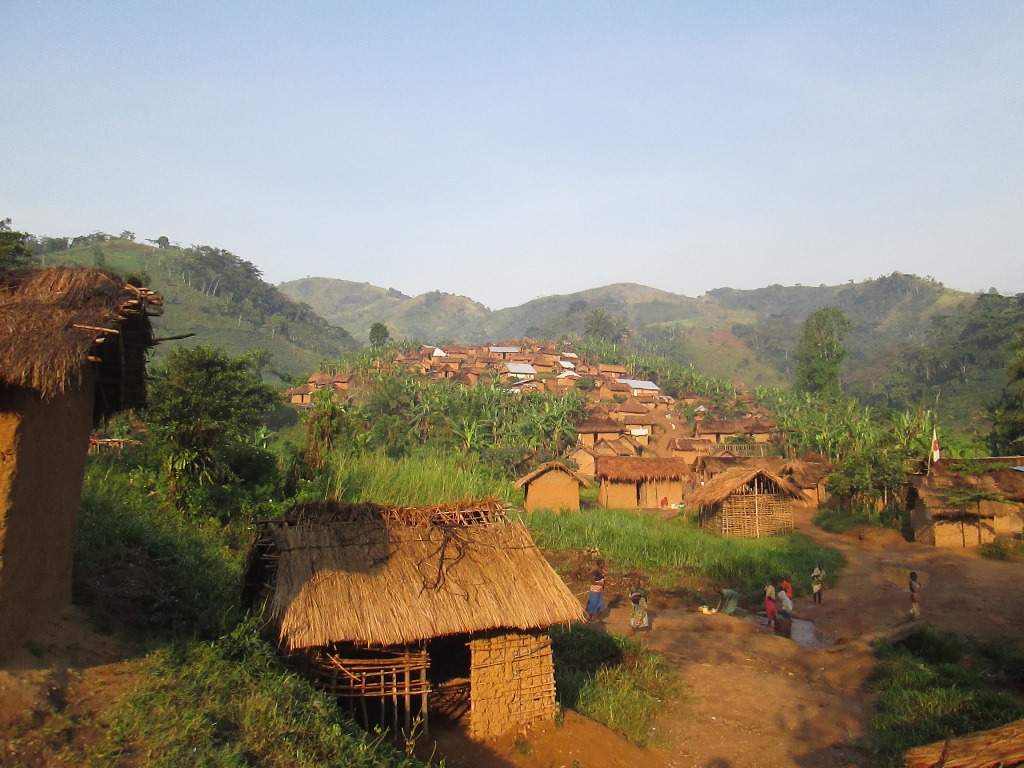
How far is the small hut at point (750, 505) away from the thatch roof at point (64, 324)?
21.7 m

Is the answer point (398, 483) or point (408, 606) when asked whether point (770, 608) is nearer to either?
point (408, 606)

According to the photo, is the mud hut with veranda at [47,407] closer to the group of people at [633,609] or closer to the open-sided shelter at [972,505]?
the group of people at [633,609]

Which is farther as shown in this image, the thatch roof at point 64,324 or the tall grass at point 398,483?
the tall grass at point 398,483

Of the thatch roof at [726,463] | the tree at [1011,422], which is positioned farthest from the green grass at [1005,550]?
the thatch roof at [726,463]

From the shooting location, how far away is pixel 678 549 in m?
19.9

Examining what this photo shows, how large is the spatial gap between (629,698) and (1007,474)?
17.8 metres

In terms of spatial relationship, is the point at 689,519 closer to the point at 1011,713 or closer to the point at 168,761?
the point at 1011,713

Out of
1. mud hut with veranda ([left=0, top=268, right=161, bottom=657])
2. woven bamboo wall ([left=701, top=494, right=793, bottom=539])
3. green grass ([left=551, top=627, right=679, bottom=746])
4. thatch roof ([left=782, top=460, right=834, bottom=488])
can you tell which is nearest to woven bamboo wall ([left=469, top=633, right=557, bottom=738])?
green grass ([left=551, top=627, right=679, bottom=746])

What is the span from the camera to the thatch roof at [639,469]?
29469 mm

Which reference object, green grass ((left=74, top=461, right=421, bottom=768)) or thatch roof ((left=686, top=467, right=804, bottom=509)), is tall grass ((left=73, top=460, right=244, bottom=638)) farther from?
thatch roof ((left=686, top=467, right=804, bottom=509))

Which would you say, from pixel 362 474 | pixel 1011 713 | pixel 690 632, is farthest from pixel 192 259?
pixel 1011 713

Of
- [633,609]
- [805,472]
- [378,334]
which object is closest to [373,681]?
[633,609]

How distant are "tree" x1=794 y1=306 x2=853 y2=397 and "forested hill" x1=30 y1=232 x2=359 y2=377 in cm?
5035

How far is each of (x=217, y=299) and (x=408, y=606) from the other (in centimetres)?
8615
